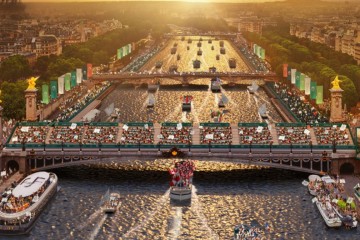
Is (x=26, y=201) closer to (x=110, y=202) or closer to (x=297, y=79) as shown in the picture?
(x=110, y=202)

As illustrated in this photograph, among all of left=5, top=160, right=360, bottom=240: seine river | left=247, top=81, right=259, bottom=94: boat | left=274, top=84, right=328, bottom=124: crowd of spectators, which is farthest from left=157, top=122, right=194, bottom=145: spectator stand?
left=247, top=81, right=259, bottom=94: boat

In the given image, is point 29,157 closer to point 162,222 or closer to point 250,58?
point 162,222

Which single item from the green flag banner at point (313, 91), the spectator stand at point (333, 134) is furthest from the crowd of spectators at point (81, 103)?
the spectator stand at point (333, 134)

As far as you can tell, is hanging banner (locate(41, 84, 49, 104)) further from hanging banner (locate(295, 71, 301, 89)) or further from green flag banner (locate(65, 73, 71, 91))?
hanging banner (locate(295, 71, 301, 89))

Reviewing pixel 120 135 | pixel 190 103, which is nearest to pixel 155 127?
pixel 120 135

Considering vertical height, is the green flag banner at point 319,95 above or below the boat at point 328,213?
above

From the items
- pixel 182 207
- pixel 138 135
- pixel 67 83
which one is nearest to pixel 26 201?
pixel 182 207

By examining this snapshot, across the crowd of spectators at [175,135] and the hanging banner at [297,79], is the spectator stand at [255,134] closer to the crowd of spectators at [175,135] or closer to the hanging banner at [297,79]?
the crowd of spectators at [175,135]
